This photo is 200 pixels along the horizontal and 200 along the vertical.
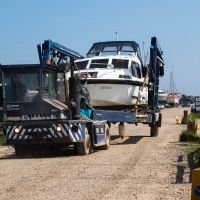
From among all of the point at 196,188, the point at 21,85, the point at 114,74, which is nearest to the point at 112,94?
the point at 114,74

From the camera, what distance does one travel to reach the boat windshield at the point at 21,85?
15820mm

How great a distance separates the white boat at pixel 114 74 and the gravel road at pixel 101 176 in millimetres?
3647

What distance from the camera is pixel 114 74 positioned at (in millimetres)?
20312

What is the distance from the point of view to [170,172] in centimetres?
1190

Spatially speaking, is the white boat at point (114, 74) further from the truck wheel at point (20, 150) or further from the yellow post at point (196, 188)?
the yellow post at point (196, 188)

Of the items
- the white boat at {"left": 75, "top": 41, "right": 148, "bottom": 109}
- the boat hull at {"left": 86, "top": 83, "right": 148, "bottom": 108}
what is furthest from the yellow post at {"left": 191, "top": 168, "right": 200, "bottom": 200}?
the boat hull at {"left": 86, "top": 83, "right": 148, "bottom": 108}

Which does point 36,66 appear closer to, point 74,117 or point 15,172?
point 74,117

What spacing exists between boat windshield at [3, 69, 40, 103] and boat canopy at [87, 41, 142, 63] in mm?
7036

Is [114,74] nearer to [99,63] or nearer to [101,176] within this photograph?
[99,63]

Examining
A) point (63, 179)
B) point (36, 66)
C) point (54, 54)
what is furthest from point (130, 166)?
point (54, 54)

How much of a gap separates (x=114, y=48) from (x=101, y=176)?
11.8 meters

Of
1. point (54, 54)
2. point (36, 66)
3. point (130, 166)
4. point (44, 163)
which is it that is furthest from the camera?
point (54, 54)

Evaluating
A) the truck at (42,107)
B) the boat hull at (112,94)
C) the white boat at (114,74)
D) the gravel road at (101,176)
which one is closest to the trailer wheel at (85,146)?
the truck at (42,107)

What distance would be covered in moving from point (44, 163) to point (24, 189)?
413cm
